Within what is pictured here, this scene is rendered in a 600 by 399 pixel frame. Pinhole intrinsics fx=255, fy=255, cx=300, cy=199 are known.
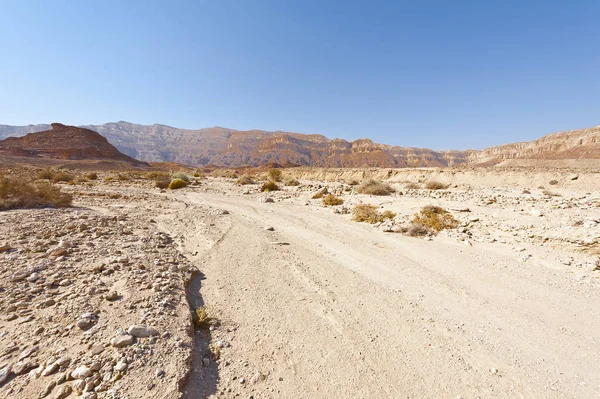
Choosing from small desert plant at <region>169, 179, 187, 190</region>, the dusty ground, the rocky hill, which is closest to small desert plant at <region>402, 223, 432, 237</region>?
the dusty ground

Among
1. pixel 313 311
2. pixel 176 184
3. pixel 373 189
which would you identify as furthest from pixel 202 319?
pixel 176 184

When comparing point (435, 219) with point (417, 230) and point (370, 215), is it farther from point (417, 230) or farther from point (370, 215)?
point (370, 215)

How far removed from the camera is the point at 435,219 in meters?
8.52

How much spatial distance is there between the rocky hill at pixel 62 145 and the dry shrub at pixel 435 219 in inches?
3421

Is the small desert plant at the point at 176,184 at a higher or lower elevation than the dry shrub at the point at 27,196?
lower

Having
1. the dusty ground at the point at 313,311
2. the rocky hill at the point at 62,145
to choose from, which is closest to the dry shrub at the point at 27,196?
the dusty ground at the point at 313,311

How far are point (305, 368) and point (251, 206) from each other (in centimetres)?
1099

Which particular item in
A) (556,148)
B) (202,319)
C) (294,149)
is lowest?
(202,319)

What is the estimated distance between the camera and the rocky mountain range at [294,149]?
8158 cm

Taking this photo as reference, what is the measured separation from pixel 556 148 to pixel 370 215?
105m

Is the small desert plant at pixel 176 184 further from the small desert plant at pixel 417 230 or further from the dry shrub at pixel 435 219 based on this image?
the small desert plant at pixel 417 230

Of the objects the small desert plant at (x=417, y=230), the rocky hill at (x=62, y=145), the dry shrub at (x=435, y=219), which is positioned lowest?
the small desert plant at (x=417, y=230)

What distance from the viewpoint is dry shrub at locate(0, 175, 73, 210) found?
867 centimetres

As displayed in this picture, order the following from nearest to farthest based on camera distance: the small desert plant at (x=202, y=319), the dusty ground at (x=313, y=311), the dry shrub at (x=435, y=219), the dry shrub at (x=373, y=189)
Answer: the dusty ground at (x=313, y=311) → the small desert plant at (x=202, y=319) → the dry shrub at (x=435, y=219) → the dry shrub at (x=373, y=189)
